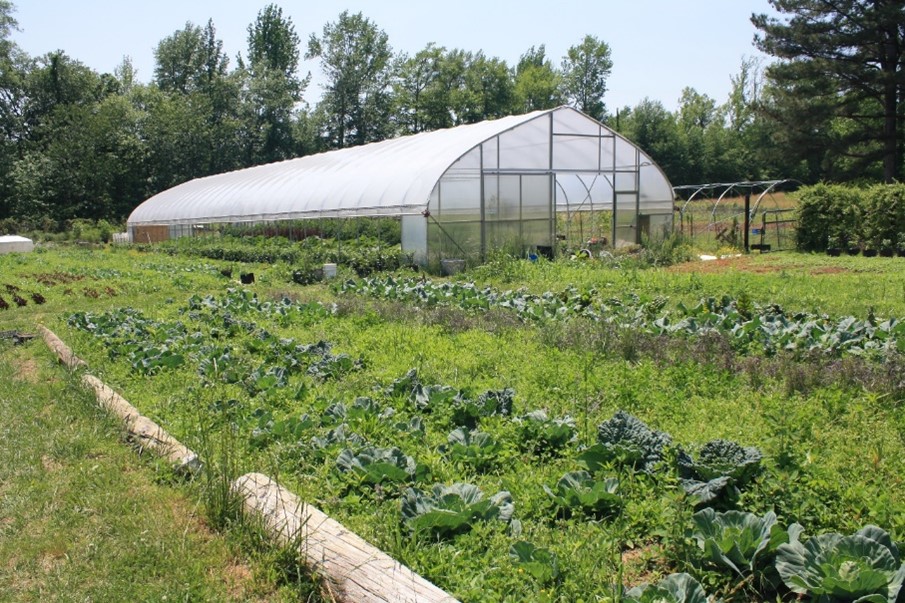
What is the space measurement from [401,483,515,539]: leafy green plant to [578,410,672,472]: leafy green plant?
61 cm

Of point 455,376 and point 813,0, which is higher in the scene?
point 813,0

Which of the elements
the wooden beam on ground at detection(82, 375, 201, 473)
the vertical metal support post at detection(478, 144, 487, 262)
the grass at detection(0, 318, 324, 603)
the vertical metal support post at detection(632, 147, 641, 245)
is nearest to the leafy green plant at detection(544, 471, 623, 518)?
the grass at detection(0, 318, 324, 603)

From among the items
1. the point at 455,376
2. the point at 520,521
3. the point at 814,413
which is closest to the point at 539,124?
the point at 455,376

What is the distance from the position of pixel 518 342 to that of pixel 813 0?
27572mm

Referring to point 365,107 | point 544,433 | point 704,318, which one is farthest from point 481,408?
point 365,107

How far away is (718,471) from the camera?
11.9 ft

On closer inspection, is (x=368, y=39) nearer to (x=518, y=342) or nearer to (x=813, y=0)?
(x=813, y=0)

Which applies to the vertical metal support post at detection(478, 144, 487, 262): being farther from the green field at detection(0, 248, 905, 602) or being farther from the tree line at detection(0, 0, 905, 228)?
Result: the tree line at detection(0, 0, 905, 228)

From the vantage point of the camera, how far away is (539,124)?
19.7m

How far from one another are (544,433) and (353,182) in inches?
690

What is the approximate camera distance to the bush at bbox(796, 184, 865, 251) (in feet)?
66.7

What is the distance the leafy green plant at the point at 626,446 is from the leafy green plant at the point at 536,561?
3.17 ft

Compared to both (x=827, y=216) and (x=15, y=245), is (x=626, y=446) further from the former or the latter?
(x=15, y=245)

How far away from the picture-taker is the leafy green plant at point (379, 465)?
415 cm
